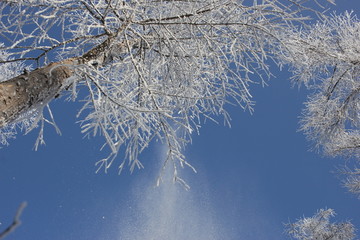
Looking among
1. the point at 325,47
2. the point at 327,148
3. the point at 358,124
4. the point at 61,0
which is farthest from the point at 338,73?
the point at 61,0

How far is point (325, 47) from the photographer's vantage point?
580cm

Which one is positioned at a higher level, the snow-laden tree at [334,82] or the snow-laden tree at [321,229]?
the snow-laden tree at [334,82]

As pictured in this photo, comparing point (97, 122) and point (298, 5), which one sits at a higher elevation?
point (298, 5)

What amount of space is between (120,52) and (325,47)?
159 inches

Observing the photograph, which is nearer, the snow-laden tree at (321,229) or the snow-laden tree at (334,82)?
the snow-laden tree at (334,82)

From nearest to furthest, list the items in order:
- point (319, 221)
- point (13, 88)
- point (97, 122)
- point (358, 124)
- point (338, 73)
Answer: point (13, 88)
point (97, 122)
point (338, 73)
point (358, 124)
point (319, 221)

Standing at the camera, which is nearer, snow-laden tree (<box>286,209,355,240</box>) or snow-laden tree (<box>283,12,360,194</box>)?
snow-laden tree (<box>283,12,360,194</box>)

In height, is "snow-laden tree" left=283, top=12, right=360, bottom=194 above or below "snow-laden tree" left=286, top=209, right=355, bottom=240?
above

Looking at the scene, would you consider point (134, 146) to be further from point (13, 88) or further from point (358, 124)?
point (358, 124)

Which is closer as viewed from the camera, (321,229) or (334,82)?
(334,82)

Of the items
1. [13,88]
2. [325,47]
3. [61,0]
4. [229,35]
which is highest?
[325,47]

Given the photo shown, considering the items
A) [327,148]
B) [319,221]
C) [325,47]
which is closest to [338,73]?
[325,47]

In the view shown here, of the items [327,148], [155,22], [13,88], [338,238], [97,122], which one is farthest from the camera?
[338,238]

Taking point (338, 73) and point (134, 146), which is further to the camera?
point (338, 73)
